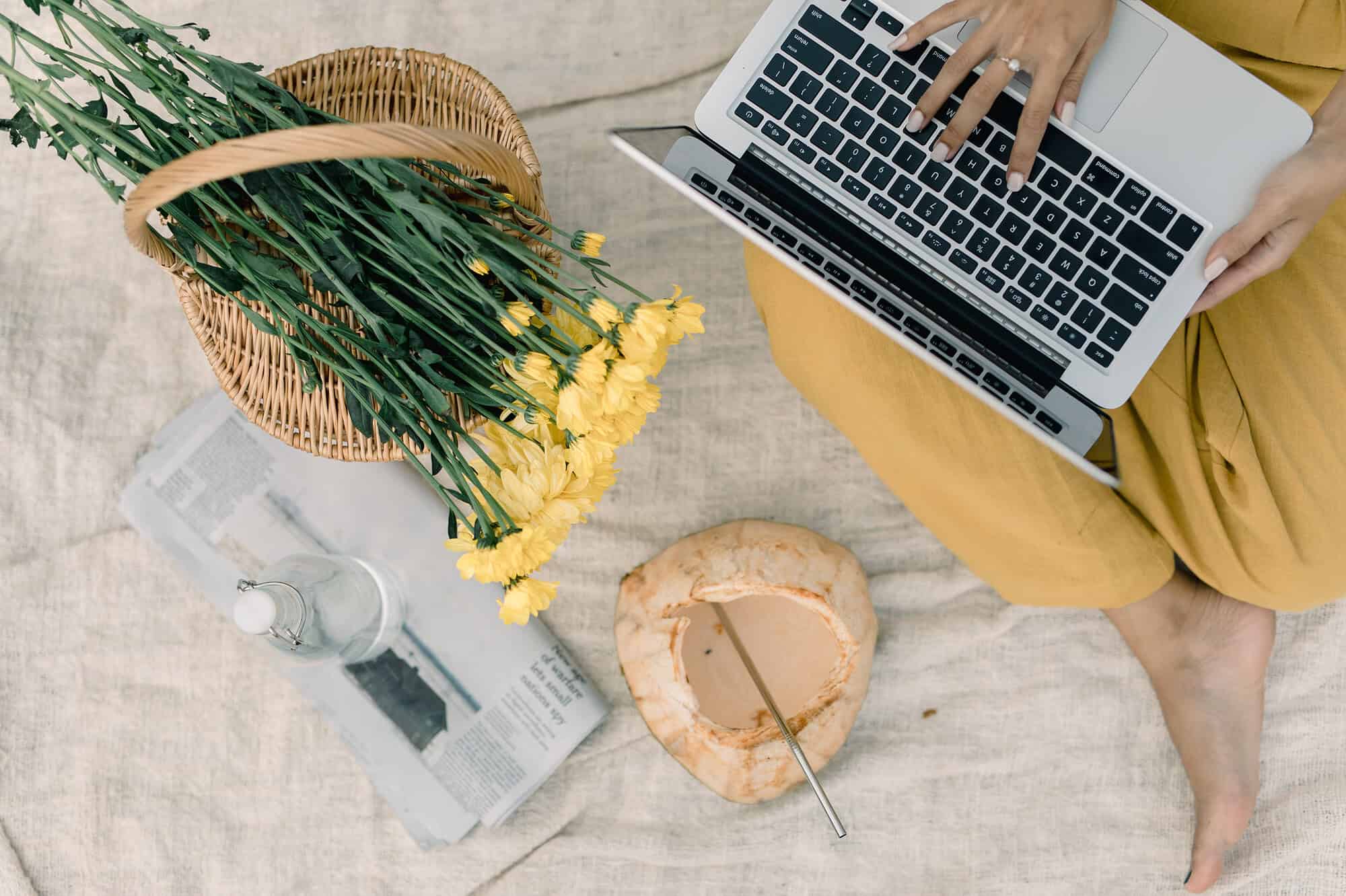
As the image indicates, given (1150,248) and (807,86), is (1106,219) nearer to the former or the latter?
(1150,248)

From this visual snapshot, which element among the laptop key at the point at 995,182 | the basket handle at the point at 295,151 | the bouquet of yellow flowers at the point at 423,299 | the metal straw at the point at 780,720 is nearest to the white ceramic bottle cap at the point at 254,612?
the bouquet of yellow flowers at the point at 423,299

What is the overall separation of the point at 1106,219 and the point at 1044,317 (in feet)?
0.26

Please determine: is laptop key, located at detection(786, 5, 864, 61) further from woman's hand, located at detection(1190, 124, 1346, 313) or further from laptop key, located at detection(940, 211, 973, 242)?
woman's hand, located at detection(1190, 124, 1346, 313)

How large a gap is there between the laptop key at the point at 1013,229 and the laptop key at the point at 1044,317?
0.16 ft

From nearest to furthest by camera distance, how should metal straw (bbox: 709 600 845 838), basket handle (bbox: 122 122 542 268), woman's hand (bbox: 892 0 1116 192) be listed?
basket handle (bbox: 122 122 542 268), woman's hand (bbox: 892 0 1116 192), metal straw (bbox: 709 600 845 838)

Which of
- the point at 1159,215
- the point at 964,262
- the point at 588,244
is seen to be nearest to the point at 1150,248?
the point at 1159,215

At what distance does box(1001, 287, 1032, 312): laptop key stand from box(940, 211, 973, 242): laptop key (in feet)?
0.16

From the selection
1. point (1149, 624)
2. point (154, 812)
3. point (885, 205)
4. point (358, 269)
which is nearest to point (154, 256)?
point (358, 269)

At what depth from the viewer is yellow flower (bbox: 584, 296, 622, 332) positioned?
0.46 meters

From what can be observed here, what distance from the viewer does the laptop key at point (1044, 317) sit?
1.99ft

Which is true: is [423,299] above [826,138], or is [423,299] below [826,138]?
below

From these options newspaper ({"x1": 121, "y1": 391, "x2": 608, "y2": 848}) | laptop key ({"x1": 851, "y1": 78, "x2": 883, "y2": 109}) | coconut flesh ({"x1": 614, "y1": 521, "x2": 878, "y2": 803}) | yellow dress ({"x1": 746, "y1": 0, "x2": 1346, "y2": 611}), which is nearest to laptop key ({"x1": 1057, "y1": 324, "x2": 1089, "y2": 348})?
yellow dress ({"x1": 746, "y1": 0, "x2": 1346, "y2": 611})

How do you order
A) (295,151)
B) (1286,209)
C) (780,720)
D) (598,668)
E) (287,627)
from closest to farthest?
1. (295,151)
2. (1286,209)
3. (287,627)
4. (780,720)
5. (598,668)

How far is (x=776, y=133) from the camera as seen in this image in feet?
1.99
